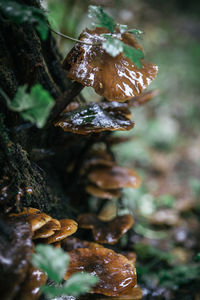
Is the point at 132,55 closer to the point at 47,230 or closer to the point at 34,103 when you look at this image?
the point at 34,103

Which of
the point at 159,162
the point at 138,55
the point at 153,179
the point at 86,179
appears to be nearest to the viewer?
the point at 138,55

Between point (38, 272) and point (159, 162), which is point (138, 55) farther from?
point (159, 162)

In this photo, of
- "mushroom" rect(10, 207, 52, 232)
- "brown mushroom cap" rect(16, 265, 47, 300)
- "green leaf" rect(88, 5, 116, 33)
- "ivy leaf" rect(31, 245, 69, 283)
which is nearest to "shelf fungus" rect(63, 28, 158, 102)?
"green leaf" rect(88, 5, 116, 33)

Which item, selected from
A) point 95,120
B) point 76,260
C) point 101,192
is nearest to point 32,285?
point 76,260

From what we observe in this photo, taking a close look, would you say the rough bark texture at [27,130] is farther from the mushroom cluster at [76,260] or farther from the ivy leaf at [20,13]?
the ivy leaf at [20,13]

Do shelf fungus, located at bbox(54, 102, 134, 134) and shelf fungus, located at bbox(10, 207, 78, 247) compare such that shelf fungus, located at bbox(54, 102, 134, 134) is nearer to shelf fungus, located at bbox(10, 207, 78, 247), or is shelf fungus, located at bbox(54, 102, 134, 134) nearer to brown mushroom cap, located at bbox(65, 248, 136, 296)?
shelf fungus, located at bbox(10, 207, 78, 247)

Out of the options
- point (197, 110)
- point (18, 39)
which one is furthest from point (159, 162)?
point (18, 39)
